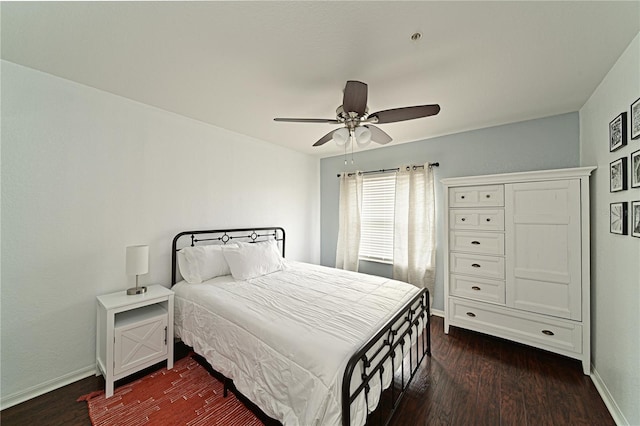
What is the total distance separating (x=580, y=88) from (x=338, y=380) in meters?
3.14

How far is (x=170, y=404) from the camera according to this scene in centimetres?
187

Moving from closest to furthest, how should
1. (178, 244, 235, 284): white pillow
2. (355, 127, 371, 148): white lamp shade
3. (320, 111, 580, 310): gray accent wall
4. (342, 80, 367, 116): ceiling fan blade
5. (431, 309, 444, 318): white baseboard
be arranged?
1. (342, 80, 367, 116): ceiling fan blade
2. (355, 127, 371, 148): white lamp shade
3. (178, 244, 235, 284): white pillow
4. (320, 111, 580, 310): gray accent wall
5. (431, 309, 444, 318): white baseboard

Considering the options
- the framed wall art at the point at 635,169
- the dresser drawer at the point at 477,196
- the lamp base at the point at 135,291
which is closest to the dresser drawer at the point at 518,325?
the dresser drawer at the point at 477,196

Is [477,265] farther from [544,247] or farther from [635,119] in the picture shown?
[635,119]

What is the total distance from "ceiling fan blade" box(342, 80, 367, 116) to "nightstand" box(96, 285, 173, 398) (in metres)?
2.32

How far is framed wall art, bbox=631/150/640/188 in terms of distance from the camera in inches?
61.4

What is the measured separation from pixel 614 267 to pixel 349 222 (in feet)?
9.94

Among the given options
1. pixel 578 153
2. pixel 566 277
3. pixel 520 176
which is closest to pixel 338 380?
pixel 566 277

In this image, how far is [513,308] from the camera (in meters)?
2.63

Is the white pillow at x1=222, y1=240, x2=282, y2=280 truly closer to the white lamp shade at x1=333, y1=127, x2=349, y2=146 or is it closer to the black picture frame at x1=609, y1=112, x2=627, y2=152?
the white lamp shade at x1=333, y1=127, x2=349, y2=146

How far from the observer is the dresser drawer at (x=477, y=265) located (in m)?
2.73

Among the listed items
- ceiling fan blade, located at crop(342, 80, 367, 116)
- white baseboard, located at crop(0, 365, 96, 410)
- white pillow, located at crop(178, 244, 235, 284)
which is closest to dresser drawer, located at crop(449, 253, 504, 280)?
ceiling fan blade, located at crop(342, 80, 367, 116)

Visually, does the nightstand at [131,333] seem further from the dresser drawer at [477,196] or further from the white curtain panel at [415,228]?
the dresser drawer at [477,196]

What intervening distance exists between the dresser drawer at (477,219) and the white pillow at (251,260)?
2.28 meters
